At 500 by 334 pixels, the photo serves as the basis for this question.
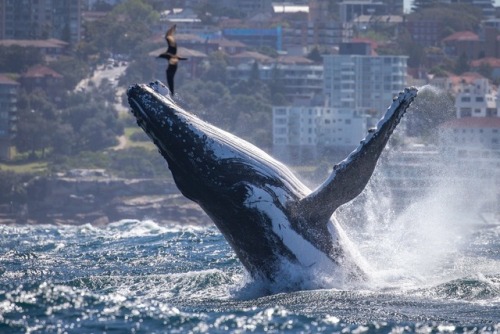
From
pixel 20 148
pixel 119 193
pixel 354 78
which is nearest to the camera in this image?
pixel 119 193

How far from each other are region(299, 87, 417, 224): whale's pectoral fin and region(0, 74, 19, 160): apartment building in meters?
80.5

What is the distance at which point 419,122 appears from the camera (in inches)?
3241

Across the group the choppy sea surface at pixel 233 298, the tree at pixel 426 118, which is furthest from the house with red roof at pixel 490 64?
the choppy sea surface at pixel 233 298

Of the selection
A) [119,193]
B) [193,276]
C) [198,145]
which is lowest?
[119,193]

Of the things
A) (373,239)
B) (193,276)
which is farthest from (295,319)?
(373,239)

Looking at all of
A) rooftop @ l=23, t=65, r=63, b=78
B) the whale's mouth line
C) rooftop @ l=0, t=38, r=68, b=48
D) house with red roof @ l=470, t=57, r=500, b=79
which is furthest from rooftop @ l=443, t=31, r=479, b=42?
the whale's mouth line

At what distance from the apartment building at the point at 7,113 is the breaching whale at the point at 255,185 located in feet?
262

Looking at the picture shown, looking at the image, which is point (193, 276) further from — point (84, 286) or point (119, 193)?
point (119, 193)

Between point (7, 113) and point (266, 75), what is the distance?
25.2 metres

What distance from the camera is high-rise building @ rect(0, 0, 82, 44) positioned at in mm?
138000

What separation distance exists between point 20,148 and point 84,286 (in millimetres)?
80599

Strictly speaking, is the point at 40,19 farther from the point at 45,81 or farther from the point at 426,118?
the point at 426,118

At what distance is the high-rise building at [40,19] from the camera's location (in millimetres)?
138000

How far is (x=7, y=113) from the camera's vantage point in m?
105
